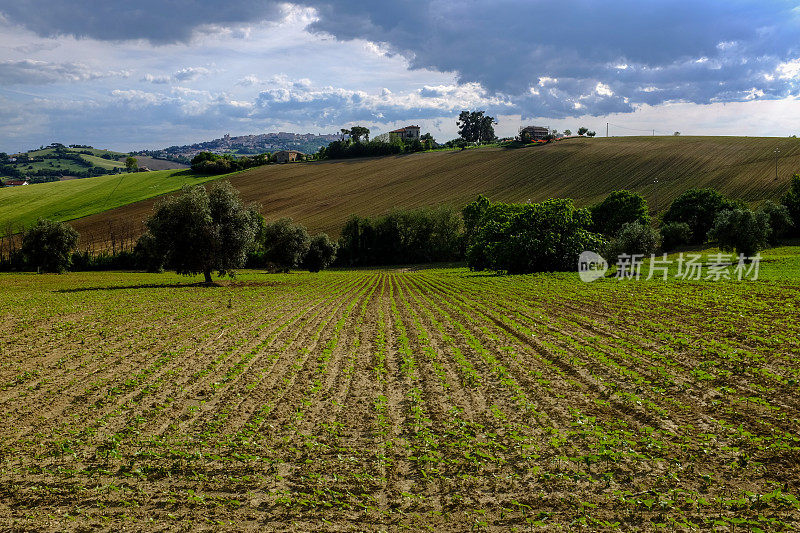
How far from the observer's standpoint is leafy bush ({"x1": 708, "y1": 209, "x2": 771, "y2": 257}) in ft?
163

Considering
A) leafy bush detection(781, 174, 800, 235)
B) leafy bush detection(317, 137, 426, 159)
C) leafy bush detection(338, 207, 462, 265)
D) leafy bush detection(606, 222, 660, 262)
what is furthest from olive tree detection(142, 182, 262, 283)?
leafy bush detection(317, 137, 426, 159)

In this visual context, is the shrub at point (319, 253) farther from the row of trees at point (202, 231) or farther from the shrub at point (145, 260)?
the row of trees at point (202, 231)

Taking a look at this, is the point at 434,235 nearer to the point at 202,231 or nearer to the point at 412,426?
the point at 202,231

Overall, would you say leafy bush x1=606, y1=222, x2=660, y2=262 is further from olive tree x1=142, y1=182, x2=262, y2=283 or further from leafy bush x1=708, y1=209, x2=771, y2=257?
olive tree x1=142, y1=182, x2=262, y2=283

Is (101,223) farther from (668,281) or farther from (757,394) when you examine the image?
(757,394)

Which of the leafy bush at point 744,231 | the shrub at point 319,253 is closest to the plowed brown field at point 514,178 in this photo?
the shrub at point 319,253

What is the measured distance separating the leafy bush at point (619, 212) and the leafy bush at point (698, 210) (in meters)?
5.54

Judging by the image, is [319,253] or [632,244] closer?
[632,244]

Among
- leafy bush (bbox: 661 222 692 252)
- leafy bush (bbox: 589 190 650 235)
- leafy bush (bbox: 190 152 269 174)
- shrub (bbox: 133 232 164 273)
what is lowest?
shrub (bbox: 133 232 164 273)

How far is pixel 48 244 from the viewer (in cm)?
7388

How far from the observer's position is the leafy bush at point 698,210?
83500 mm

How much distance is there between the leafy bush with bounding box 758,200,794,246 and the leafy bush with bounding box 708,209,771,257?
30.6 meters

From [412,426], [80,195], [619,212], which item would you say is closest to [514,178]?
[619,212]

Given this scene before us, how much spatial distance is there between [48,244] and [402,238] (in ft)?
187
